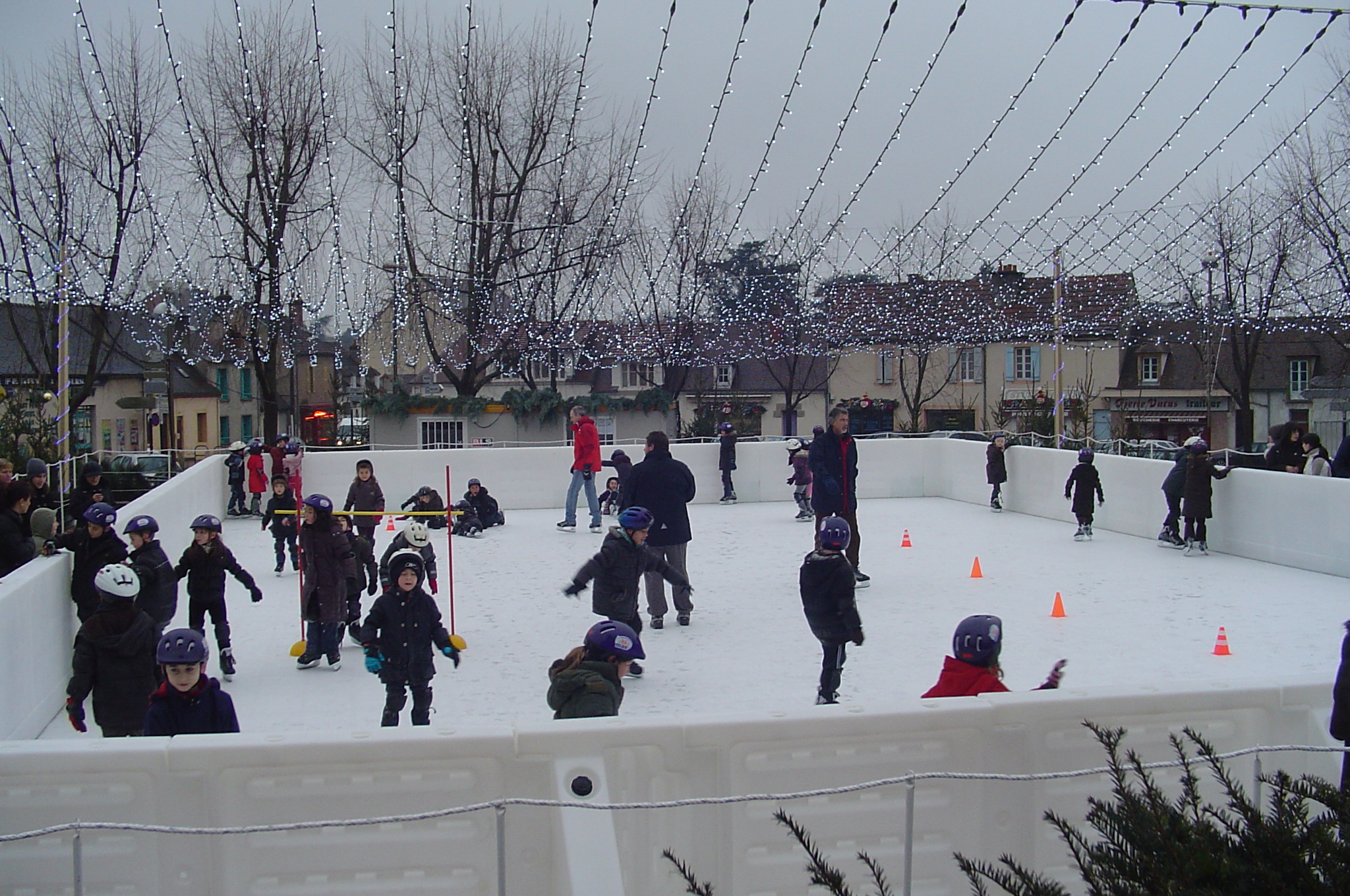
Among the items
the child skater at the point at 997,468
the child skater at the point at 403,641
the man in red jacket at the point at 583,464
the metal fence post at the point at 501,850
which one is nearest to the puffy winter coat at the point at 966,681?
the metal fence post at the point at 501,850

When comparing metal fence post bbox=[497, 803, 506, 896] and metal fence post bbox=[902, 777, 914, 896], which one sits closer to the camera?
metal fence post bbox=[497, 803, 506, 896]

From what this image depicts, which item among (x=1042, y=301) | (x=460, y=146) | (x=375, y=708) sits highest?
(x=460, y=146)

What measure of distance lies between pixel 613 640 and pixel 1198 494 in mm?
9618

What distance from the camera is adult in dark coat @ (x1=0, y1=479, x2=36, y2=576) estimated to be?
Answer: 25.8ft

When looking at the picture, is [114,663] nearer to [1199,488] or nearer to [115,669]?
[115,669]

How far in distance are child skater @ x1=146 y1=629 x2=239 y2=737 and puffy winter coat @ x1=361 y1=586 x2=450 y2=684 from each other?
1339 mm

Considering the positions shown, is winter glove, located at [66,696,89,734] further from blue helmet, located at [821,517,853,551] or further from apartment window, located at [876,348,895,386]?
apartment window, located at [876,348,895,386]

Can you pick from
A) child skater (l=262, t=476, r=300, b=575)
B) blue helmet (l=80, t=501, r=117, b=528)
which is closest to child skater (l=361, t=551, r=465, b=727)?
blue helmet (l=80, t=501, r=117, b=528)

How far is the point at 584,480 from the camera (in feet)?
51.3

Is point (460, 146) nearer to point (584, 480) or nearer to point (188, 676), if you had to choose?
point (584, 480)

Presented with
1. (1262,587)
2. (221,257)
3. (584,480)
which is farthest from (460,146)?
(1262,587)

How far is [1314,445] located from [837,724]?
11833 millimetres

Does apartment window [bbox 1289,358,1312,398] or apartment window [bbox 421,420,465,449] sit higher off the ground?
apartment window [bbox 1289,358,1312,398]

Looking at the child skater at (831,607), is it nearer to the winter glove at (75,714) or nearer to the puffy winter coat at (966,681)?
the puffy winter coat at (966,681)
